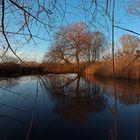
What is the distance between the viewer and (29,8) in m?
1.45

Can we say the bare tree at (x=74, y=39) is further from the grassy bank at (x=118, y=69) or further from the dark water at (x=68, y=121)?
the grassy bank at (x=118, y=69)

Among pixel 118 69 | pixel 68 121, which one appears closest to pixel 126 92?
pixel 68 121

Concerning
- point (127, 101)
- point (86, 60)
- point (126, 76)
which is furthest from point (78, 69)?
point (127, 101)

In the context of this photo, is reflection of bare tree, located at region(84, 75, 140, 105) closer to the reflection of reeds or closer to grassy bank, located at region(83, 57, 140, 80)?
grassy bank, located at region(83, 57, 140, 80)

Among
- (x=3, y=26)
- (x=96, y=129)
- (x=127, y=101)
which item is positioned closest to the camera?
(x=3, y=26)

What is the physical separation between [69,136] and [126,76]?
11709 mm

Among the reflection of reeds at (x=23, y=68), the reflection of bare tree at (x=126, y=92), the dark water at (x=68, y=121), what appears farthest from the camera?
the reflection of bare tree at (x=126, y=92)

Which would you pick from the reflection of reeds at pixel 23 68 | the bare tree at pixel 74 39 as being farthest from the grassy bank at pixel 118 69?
the reflection of reeds at pixel 23 68

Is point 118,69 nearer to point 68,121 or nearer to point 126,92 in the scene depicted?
point 126,92

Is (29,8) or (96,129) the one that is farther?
(96,129)

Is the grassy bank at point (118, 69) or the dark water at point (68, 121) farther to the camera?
the grassy bank at point (118, 69)

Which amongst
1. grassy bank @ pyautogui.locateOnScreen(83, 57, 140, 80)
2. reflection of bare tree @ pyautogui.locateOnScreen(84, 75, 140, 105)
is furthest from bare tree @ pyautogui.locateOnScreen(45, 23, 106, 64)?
grassy bank @ pyautogui.locateOnScreen(83, 57, 140, 80)

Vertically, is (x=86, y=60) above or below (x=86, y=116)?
above

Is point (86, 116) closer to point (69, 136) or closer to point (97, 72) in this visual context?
point (69, 136)
